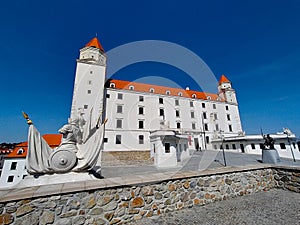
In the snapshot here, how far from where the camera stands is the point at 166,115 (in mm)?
27125

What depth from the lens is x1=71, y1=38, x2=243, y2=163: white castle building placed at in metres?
21.5

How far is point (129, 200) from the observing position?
2.50m

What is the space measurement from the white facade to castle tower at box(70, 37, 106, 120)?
11.7 m

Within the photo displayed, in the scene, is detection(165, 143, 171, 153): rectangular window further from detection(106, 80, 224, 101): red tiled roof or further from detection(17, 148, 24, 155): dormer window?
detection(17, 148, 24, 155): dormer window

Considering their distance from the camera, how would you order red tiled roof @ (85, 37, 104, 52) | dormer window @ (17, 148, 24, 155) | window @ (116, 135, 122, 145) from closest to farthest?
dormer window @ (17, 148, 24, 155)
window @ (116, 135, 122, 145)
red tiled roof @ (85, 37, 104, 52)

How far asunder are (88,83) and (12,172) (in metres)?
18.0

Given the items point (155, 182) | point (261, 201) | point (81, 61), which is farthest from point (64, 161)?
point (81, 61)

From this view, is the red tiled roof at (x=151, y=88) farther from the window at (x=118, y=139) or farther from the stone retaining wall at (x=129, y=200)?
the stone retaining wall at (x=129, y=200)

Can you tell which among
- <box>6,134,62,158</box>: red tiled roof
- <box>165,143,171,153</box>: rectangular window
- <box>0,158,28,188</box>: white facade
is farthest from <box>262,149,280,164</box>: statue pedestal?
<box>0,158,28,188</box>: white facade

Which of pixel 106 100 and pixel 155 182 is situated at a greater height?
pixel 106 100

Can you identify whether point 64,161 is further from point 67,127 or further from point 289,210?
point 289,210

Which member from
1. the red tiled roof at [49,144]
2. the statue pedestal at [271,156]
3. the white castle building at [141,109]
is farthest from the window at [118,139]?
the statue pedestal at [271,156]

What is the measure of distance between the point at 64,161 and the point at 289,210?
5504 mm

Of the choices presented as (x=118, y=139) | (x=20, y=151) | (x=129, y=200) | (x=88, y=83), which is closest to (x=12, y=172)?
(x=20, y=151)
